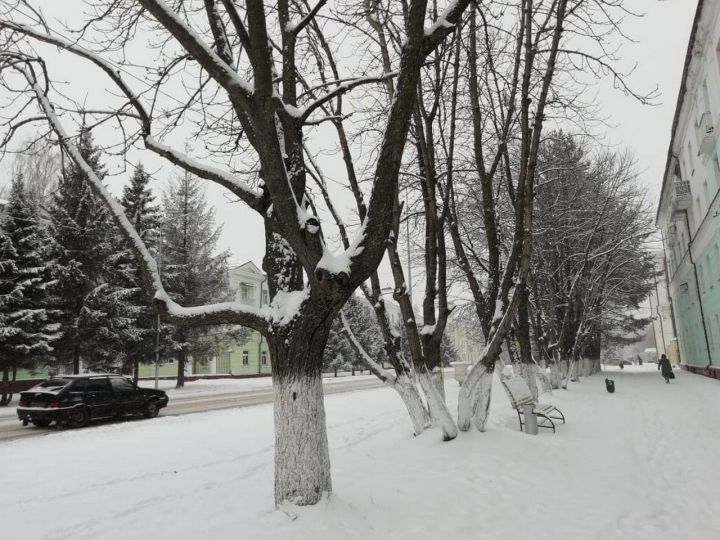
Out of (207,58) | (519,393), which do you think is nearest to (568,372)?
(519,393)

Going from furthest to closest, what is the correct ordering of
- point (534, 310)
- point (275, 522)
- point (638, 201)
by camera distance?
point (638, 201), point (534, 310), point (275, 522)

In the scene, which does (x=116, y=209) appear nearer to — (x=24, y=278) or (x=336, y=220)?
(x=336, y=220)

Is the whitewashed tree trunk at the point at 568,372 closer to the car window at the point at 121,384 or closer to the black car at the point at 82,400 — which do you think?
the black car at the point at 82,400

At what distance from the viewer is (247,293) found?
165 ft

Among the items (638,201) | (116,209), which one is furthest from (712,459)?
(638,201)

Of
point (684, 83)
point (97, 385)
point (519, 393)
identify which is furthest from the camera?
point (684, 83)

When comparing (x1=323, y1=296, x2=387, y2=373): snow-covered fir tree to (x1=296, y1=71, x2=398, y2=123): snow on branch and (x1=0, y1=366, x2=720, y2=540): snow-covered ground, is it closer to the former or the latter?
(x1=0, y1=366, x2=720, y2=540): snow-covered ground

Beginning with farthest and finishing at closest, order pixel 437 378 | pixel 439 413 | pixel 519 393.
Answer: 1. pixel 519 393
2. pixel 437 378
3. pixel 439 413

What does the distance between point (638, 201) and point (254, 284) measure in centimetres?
3761

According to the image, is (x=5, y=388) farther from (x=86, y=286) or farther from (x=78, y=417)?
(x=78, y=417)

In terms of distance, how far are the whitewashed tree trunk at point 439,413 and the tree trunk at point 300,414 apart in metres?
3.32

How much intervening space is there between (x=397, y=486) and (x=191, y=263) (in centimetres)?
2573

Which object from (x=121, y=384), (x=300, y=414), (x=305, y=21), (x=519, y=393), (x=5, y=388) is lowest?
(x=519, y=393)

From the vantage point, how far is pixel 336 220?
8.19 meters
